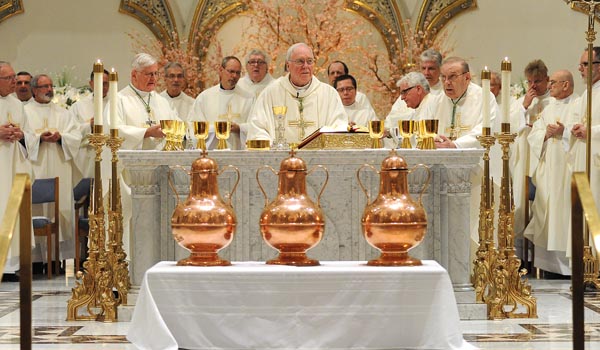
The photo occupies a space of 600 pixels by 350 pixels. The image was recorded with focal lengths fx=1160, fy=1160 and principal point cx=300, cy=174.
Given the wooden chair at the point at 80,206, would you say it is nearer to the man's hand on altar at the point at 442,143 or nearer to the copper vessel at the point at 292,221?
the man's hand on altar at the point at 442,143

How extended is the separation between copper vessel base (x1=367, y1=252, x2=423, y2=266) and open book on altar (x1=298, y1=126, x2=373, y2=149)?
206 centimetres

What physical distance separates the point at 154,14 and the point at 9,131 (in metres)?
4.11

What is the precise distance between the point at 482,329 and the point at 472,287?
66 centimetres

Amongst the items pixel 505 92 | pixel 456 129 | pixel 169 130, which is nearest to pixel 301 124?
pixel 456 129

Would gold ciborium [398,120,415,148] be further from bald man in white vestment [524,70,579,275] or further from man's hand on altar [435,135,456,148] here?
bald man in white vestment [524,70,579,275]

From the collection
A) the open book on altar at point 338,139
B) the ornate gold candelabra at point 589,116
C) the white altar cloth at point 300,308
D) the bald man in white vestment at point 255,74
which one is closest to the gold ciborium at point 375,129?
the open book on altar at point 338,139

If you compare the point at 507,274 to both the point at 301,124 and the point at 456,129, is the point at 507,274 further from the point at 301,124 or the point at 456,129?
the point at 301,124

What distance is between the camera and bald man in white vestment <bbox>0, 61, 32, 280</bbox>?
10703 mm

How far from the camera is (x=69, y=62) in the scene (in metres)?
14.3

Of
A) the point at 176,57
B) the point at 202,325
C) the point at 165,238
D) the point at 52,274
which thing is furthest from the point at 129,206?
the point at 176,57

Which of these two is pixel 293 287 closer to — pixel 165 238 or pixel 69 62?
pixel 165 238

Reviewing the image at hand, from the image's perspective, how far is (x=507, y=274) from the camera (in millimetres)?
7426

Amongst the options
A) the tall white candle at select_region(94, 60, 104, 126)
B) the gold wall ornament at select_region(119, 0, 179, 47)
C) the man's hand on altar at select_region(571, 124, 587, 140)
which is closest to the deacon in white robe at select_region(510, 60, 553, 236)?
the man's hand on altar at select_region(571, 124, 587, 140)

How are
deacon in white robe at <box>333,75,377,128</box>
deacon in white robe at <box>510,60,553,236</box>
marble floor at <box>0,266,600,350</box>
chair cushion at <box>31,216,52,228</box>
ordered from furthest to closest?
deacon in white robe at <box>510,60,553,236</box>
deacon in white robe at <box>333,75,377,128</box>
chair cushion at <box>31,216,52,228</box>
marble floor at <box>0,266,600,350</box>
